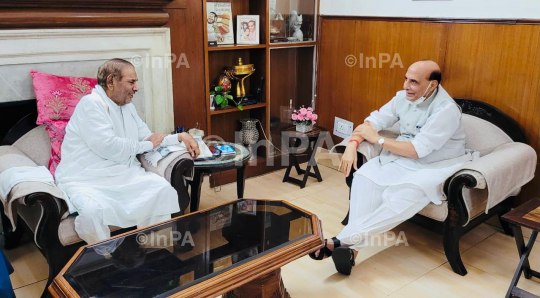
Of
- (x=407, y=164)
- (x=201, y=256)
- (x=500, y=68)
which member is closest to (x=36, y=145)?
(x=201, y=256)

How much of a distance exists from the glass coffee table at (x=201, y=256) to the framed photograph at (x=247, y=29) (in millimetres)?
1847

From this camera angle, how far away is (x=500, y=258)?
2873 mm

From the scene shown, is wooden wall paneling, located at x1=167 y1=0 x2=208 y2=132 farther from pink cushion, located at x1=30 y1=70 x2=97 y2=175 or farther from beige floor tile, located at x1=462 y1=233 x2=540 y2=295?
beige floor tile, located at x1=462 y1=233 x2=540 y2=295

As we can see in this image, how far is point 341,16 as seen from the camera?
4.18 m

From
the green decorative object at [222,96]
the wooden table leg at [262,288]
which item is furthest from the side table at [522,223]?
the green decorative object at [222,96]

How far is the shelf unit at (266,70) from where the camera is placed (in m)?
3.93

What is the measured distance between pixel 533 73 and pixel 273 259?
2145 mm

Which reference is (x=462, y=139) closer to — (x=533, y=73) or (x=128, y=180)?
(x=533, y=73)

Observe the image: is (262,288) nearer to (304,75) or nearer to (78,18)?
(78,18)

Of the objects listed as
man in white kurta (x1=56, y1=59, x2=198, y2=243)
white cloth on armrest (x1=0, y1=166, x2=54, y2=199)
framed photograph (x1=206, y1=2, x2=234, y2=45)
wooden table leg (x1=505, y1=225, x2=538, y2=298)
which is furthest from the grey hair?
wooden table leg (x1=505, y1=225, x2=538, y2=298)

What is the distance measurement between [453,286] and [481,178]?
1.93 feet

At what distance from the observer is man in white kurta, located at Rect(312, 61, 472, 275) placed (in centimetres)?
266

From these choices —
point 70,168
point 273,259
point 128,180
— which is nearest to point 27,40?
point 70,168

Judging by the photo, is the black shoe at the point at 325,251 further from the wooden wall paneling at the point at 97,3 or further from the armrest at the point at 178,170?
the wooden wall paneling at the point at 97,3
